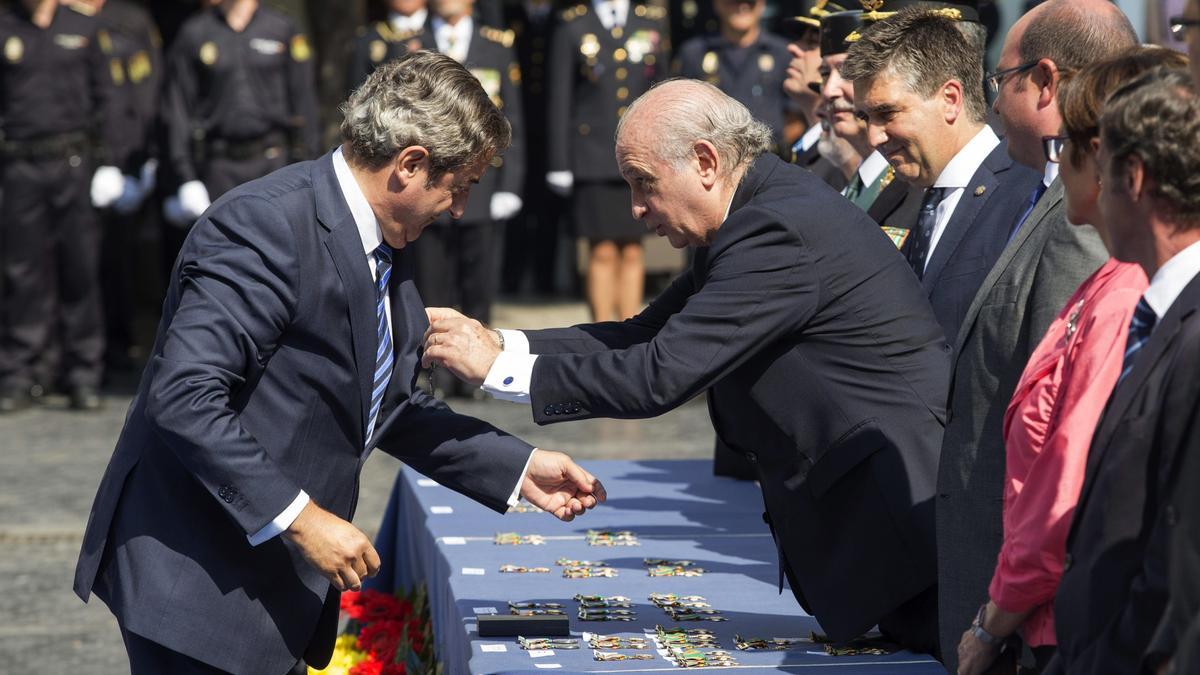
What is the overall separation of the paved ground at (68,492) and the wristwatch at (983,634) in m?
3.13

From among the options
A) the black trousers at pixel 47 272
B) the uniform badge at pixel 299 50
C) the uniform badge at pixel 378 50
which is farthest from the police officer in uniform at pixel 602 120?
the black trousers at pixel 47 272

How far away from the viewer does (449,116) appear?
10.9 ft

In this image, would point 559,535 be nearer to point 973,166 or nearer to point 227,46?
point 973,166

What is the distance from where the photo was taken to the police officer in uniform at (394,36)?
9508 millimetres

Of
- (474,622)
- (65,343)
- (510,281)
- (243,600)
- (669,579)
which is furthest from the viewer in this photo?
(510,281)

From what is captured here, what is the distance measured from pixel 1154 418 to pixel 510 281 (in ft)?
38.9

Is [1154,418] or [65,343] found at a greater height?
[1154,418]

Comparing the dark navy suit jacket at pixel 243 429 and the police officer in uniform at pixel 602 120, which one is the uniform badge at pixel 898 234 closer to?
the dark navy suit jacket at pixel 243 429

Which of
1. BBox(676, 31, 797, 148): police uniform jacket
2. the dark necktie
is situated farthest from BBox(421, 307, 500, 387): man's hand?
BBox(676, 31, 797, 148): police uniform jacket

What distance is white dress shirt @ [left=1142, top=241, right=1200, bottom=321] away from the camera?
2.44 metres

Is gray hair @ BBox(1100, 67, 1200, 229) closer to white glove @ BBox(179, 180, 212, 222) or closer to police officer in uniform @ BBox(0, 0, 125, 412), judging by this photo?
white glove @ BBox(179, 180, 212, 222)

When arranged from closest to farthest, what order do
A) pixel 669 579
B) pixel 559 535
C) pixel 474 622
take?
pixel 474 622 → pixel 669 579 → pixel 559 535

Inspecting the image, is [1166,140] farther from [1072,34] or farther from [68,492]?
[68,492]

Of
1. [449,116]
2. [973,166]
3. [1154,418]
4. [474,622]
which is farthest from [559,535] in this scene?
[1154,418]
